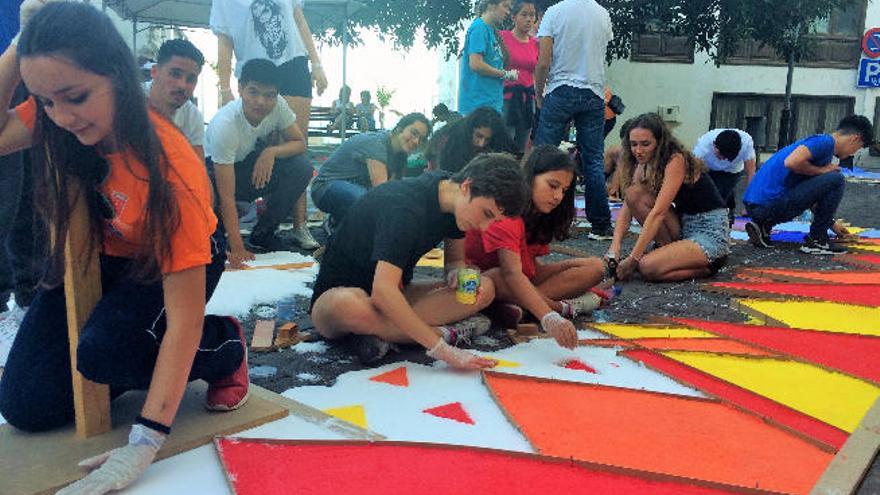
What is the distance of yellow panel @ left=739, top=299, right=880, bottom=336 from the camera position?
2656mm

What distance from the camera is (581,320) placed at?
270 cm

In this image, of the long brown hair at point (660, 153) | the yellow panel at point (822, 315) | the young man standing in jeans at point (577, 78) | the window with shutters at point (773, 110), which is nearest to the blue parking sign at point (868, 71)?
the window with shutters at point (773, 110)

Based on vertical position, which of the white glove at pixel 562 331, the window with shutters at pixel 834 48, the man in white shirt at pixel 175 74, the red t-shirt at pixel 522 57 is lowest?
the white glove at pixel 562 331

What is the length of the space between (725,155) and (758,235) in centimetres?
58

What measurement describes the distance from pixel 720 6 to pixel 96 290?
10.5 m

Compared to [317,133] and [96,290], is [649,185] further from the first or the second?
[317,133]

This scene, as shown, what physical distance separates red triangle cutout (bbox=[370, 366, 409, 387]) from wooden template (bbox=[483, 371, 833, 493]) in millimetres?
224

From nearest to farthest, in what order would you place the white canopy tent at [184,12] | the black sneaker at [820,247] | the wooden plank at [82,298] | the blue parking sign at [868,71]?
1. the wooden plank at [82,298]
2. the black sneaker at [820,247]
3. the white canopy tent at [184,12]
4. the blue parking sign at [868,71]

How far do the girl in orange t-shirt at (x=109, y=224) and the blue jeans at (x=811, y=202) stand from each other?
3938 millimetres

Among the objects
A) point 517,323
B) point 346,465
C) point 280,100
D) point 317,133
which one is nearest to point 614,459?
point 346,465

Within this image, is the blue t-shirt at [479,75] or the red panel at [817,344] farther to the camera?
the blue t-shirt at [479,75]

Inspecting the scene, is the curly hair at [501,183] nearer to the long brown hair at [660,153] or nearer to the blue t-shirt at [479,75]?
the long brown hair at [660,153]

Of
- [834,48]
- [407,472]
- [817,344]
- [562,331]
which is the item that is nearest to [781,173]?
[817,344]

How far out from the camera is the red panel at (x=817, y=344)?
7.22 ft
